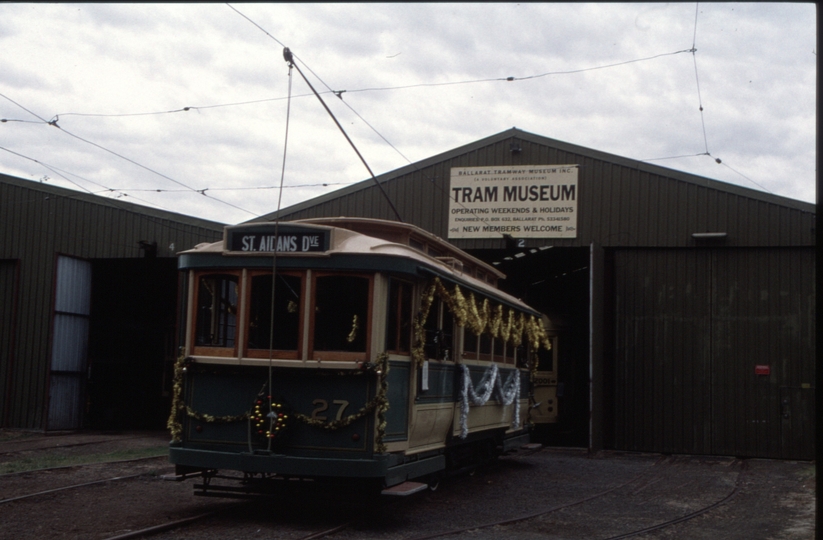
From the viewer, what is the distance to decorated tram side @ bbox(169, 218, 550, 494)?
8.05 meters

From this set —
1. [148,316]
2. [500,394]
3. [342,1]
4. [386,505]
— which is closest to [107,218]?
[148,316]

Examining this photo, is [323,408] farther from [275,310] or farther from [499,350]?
[499,350]

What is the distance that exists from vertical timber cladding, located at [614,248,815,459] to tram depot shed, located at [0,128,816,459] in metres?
0.03

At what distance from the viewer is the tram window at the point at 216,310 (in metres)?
Answer: 8.59

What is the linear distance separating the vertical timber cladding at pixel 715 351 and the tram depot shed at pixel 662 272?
0.02m

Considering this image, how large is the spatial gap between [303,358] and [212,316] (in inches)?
45.6

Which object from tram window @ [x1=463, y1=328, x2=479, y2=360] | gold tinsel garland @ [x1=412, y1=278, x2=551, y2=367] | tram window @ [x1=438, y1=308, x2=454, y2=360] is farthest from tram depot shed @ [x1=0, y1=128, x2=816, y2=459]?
tram window @ [x1=438, y1=308, x2=454, y2=360]

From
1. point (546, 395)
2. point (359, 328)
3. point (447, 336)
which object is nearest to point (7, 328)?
point (546, 395)

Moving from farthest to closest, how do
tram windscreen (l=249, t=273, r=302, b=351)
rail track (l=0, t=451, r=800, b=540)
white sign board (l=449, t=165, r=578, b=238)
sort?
white sign board (l=449, t=165, r=578, b=238) → tram windscreen (l=249, t=273, r=302, b=351) → rail track (l=0, t=451, r=800, b=540)

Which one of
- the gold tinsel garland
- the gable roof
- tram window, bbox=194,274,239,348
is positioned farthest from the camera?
the gable roof

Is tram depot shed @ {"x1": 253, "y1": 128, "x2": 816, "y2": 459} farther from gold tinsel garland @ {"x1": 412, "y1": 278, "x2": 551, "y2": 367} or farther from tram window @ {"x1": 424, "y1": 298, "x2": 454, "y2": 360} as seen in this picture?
tram window @ {"x1": 424, "y1": 298, "x2": 454, "y2": 360}

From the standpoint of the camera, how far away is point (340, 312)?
8328 millimetres

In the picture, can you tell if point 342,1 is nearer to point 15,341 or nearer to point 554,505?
point 554,505

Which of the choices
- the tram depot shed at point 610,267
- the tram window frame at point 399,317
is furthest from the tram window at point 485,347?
the tram depot shed at point 610,267
